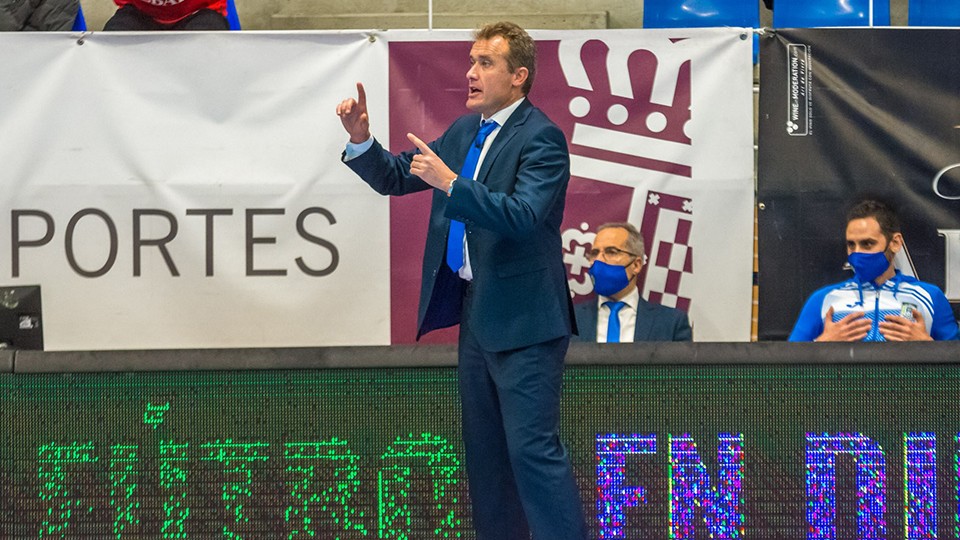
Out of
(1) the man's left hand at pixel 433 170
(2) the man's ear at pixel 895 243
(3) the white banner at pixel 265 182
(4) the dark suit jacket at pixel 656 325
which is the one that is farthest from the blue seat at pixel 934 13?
(1) the man's left hand at pixel 433 170

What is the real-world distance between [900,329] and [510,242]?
7.81ft

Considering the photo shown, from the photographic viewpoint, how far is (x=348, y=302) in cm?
605

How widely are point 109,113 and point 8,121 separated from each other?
19.1 inches

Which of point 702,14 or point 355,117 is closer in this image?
point 355,117

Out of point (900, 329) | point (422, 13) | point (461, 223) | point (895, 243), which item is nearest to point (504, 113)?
point (461, 223)

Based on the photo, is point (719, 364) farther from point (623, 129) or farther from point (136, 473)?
point (623, 129)

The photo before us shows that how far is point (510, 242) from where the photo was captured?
3.54 m

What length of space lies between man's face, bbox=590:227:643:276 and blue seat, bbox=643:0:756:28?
1.57m

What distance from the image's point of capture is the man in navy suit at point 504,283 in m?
3.37

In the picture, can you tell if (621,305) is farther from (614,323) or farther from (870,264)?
(870,264)

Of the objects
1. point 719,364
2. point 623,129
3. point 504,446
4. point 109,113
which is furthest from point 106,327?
point 719,364

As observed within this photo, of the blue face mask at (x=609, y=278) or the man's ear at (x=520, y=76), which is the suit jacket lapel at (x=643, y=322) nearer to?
the blue face mask at (x=609, y=278)

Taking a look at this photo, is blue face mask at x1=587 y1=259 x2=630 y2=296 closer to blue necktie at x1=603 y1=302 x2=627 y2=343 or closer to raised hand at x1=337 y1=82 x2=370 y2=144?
blue necktie at x1=603 y1=302 x2=627 y2=343

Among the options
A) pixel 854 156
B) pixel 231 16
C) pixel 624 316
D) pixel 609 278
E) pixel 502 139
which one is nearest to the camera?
pixel 502 139
